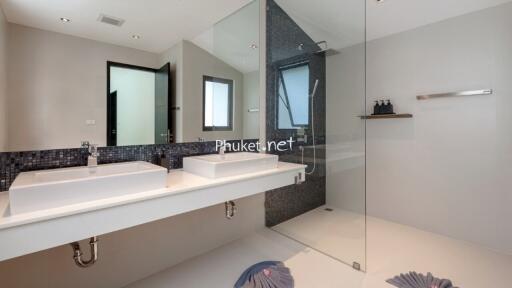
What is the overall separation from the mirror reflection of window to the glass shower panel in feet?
1.63

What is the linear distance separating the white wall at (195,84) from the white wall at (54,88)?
1.79ft

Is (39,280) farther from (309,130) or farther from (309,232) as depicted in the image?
(309,130)

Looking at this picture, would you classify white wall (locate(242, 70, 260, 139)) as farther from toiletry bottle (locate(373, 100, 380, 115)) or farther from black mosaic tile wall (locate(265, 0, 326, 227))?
toiletry bottle (locate(373, 100, 380, 115))

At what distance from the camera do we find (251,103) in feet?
8.43

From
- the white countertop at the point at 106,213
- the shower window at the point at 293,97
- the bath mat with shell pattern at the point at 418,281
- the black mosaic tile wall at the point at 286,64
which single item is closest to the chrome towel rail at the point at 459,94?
the black mosaic tile wall at the point at 286,64

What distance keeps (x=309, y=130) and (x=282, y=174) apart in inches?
34.0

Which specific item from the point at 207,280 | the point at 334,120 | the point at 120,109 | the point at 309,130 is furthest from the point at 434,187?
the point at 120,109

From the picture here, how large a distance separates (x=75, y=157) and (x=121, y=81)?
0.58m

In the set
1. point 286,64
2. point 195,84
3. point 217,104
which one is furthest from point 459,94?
point 195,84

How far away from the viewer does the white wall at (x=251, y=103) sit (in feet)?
8.30

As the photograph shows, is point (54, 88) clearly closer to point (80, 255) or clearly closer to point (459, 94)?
point (80, 255)

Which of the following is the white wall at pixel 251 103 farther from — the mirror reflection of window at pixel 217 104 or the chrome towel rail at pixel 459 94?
the chrome towel rail at pixel 459 94

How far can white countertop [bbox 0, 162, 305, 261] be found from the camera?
938 mm

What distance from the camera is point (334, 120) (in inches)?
104
